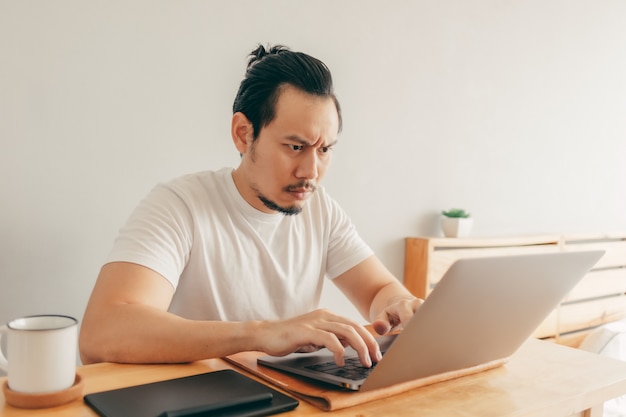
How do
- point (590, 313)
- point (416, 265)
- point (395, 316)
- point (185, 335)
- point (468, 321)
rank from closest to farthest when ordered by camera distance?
point (468, 321), point (185, 335), point (395, 316), point (416, 265), point (590, 313)

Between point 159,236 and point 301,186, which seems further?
point 301,186

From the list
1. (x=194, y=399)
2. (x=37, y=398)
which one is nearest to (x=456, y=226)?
(x=194, y=399)

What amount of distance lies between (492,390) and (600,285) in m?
2.54

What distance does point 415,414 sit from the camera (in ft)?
2.52

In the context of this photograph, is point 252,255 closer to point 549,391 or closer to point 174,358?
point 174,358

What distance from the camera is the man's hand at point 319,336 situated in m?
0.88

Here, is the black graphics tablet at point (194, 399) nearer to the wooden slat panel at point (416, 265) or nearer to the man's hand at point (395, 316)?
the man's hand at point (395, 316)

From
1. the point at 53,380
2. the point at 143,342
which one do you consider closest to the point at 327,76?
the point at 143,342

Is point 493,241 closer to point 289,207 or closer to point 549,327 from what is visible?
point 549,327

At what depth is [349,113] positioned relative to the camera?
2162mm


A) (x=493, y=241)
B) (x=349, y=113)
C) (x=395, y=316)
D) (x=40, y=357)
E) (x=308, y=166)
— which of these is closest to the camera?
(x=40, y=357)

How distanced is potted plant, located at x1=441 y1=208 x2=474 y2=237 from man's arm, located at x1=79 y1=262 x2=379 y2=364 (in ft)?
5.14

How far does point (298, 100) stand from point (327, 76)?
0.11 meters

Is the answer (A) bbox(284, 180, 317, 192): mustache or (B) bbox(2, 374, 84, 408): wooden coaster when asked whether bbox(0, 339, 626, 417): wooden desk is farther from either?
(A) bbox(284, 180, 317, 192): mustache
